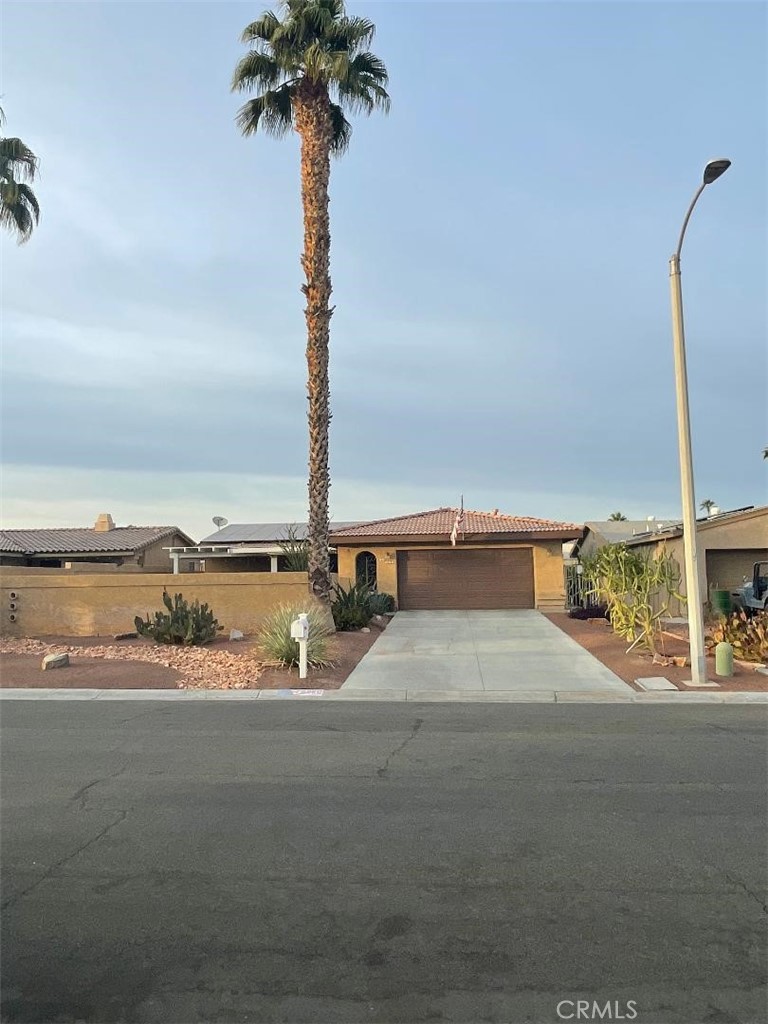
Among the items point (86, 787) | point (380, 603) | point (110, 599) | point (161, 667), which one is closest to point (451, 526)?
point (380, 603)

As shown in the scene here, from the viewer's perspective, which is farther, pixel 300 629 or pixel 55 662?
pixel 55 662

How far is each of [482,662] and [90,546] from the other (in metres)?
→ 28.8

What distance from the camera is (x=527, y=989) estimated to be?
12.3 ft

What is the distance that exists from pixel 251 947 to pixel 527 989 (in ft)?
4.70

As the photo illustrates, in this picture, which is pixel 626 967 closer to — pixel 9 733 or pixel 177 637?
pixel 9 733

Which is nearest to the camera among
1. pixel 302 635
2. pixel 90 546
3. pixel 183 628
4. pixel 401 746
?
pixel 401 746

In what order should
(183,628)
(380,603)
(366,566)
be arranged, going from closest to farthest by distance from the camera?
(183,628)
(380,603)
(366,566)

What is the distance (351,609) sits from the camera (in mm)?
21703

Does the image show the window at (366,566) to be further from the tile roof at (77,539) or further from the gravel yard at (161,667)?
the tile roof at (77,539)

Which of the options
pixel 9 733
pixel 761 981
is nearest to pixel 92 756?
pixel 9 733

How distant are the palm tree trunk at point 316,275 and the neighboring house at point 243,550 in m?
8.38

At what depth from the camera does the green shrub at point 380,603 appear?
83.1ft

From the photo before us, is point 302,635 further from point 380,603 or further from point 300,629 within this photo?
point 380,603

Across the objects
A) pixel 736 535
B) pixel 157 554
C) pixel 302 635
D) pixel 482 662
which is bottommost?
pixel 482 662
